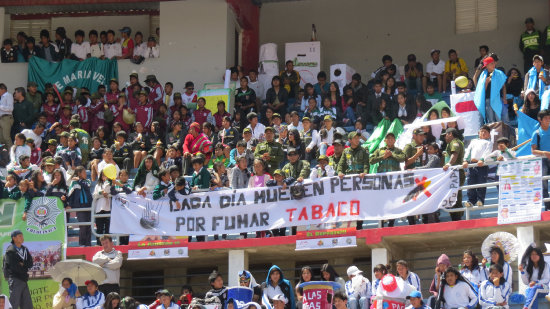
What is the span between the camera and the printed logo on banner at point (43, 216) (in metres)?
21.0

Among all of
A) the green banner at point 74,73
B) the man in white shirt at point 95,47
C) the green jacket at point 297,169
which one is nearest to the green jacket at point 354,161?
the green jacket at point 297,169

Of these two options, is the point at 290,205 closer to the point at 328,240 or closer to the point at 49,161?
the point at 328,240

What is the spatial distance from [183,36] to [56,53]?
118 inches

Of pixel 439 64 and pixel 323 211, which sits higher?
pixel 439 64

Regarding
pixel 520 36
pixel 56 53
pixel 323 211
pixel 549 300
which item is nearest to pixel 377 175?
pixel 323 211

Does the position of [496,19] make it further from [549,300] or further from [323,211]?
[549,300]

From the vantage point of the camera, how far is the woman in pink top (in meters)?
20.9

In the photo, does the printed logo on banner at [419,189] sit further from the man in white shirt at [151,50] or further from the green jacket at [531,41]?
the man in white shirt at [151,50]

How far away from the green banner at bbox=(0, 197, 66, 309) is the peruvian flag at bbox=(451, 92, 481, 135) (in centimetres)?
736

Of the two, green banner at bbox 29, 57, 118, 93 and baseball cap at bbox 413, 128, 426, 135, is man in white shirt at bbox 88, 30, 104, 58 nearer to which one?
green banner at bbox 29, 57, 118, 93

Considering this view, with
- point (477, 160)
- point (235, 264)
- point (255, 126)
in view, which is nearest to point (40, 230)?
point (235, 264)

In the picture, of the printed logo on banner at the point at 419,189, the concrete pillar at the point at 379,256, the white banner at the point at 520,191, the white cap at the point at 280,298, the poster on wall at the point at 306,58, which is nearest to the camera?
the white cap at the point at 280,298

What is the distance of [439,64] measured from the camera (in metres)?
26.4

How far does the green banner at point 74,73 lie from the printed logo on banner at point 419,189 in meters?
10.5
